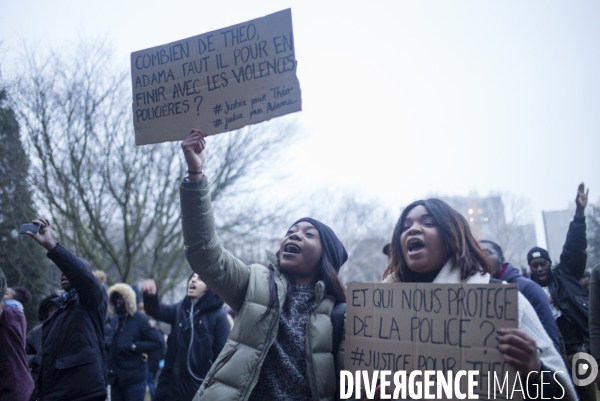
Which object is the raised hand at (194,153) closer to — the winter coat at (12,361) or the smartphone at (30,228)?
the smartphone at (30,228)

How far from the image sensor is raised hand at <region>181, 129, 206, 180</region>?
2627 mm

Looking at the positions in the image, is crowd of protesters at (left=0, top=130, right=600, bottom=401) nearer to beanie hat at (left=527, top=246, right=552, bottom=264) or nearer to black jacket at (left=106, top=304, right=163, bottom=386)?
beanie hat at (left=527, top=246, right=552, bottom=264)

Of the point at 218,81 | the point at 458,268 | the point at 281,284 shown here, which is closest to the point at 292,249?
the point at 281,284

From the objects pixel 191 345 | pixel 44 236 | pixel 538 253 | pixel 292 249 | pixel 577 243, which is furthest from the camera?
pixel 538 253

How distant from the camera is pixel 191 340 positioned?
483 cm

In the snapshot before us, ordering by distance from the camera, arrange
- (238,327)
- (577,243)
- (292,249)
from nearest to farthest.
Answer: (238,327) < (292,249) < (577,243)

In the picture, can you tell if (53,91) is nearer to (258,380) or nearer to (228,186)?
(228,186)

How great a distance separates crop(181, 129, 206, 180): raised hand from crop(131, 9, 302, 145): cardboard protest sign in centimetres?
15

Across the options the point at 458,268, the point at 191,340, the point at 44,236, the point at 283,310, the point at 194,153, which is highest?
the point at 194,153

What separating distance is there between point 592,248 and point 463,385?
64.3 feet

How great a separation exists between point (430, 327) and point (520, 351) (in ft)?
1.32

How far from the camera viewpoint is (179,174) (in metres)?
15.3

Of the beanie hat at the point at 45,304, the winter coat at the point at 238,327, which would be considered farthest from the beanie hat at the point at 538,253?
the beanie hat at the point at 45,304

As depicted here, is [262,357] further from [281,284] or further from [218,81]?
[218,81]
